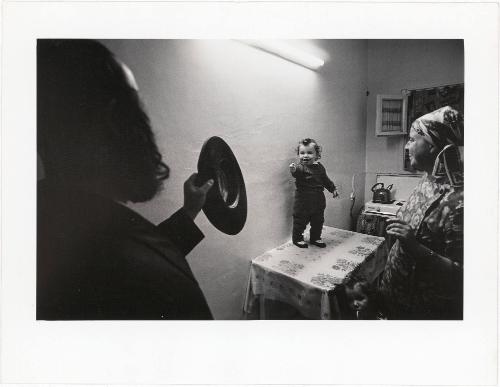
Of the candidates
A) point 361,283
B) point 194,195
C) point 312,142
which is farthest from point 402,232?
point 194,195

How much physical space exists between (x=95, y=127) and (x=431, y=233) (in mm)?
1116

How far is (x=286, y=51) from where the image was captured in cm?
103

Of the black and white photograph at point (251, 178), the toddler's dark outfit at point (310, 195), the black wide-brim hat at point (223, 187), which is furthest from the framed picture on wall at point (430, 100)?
the black wide-brim hat at point (223, 187)

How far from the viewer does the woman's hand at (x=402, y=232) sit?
3.53ft

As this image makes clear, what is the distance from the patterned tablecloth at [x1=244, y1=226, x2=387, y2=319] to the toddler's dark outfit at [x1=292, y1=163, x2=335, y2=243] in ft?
0.17

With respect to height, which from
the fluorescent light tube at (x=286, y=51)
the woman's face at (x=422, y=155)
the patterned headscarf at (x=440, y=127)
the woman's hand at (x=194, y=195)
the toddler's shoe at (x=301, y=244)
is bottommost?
the toddler's shoe at (x=301, y=244)

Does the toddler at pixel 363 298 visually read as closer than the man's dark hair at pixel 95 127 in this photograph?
No

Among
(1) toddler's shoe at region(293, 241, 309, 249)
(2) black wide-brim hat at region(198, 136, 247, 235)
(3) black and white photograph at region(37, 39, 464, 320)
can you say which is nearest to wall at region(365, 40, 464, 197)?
(3) black and white photograph at region(37, 39, 464, 320)

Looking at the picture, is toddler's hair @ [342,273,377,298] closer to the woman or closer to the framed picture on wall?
the woman

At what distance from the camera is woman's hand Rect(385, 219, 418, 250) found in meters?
1.08

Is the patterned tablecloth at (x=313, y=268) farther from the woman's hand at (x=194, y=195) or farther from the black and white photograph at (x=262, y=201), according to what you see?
the woman's hand at (x=194, y=195)

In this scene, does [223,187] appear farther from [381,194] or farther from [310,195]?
[381,194]

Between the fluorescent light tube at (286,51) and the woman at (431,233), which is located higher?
the fluorescent light tube at (286,51)
